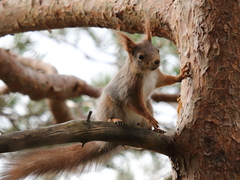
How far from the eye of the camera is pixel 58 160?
1.68 meters

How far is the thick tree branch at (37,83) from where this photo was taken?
234 centimetres

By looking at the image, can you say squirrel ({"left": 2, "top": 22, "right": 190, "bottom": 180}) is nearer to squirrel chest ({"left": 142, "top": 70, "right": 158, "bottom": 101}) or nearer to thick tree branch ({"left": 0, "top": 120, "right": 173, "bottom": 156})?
squirrel chest ({"left": 142, "top": 70, "right": 158, "bottom": 101})

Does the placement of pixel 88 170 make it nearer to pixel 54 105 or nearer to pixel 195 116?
pixel 195 116

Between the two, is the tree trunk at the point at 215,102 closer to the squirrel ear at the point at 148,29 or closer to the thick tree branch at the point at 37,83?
the squirrel ear at the point at 148,29

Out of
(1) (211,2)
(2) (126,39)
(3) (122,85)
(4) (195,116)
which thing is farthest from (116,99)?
(1) (211,2)

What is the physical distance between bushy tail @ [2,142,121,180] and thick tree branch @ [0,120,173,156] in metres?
0.37

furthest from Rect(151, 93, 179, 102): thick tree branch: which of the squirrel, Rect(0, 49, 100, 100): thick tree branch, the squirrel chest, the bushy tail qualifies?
the bushy tail

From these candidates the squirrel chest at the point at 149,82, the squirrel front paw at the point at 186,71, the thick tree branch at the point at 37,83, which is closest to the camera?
the squirrel front paw at the point at 186,71

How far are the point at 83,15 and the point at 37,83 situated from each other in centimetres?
69

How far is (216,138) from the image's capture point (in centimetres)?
137

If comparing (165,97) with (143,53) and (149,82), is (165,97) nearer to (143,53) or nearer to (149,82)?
(149,82)

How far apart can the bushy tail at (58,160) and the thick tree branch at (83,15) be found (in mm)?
600

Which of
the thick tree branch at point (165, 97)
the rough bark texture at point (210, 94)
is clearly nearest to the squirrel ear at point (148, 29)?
the rough bark texture at point (210, 94)

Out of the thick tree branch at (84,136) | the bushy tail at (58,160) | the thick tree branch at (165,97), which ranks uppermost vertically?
the thick tree branch at (165,97)
